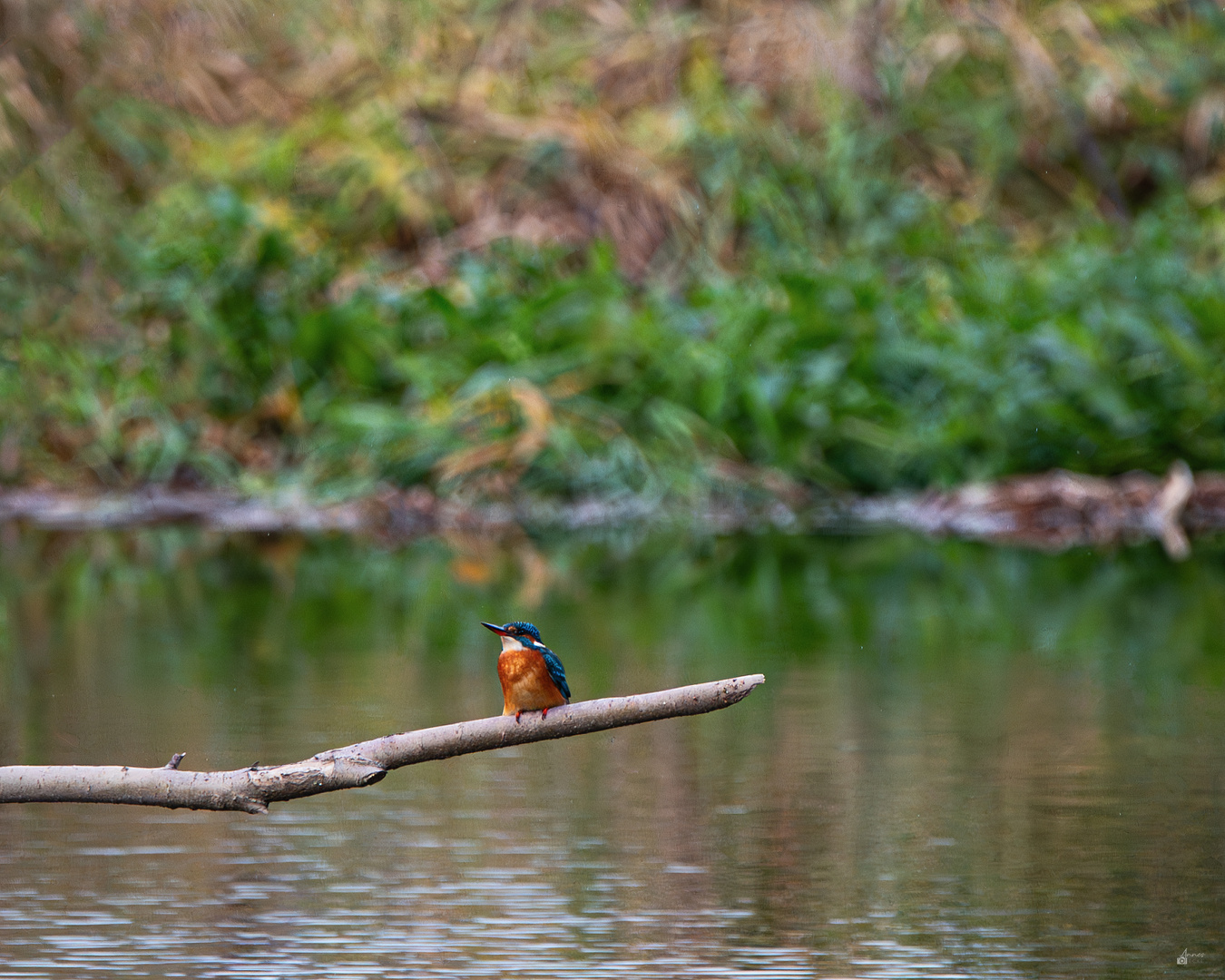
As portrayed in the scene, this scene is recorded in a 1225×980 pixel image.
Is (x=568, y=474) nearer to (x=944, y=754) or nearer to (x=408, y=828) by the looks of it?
(x=944, y=754)

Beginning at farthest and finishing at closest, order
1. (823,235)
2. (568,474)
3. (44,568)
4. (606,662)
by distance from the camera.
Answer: (823,235) → (568,474) → (44,568) → (606,662)

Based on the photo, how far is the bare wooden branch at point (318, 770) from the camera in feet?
7.63

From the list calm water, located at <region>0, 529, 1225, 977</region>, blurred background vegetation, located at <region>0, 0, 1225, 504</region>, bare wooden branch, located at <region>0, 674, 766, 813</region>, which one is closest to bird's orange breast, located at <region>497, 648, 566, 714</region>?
calm water, located at <region>0, 529, 1225, 977</region>

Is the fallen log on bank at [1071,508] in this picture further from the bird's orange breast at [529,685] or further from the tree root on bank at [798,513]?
the bird's orange breast at [529,685]

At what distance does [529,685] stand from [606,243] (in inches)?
296

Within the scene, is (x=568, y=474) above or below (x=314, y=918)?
above

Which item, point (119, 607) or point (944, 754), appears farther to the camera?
point (119, 607)

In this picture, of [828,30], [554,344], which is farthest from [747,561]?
[828,30]

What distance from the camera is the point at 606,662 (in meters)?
5.17

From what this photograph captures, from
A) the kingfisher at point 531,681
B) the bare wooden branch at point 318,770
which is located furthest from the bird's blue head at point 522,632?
the bare wooden branch at point 318,770

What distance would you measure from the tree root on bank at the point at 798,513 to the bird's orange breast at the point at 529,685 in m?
5.27

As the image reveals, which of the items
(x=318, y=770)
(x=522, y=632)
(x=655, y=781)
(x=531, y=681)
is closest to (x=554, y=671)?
(x=531, y=681)

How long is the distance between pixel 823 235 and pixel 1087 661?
21.1ft

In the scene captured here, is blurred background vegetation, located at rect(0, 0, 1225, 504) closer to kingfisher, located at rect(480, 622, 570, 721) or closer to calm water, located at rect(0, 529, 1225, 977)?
calm water, located at rect(0, 529, 1225, 977)
